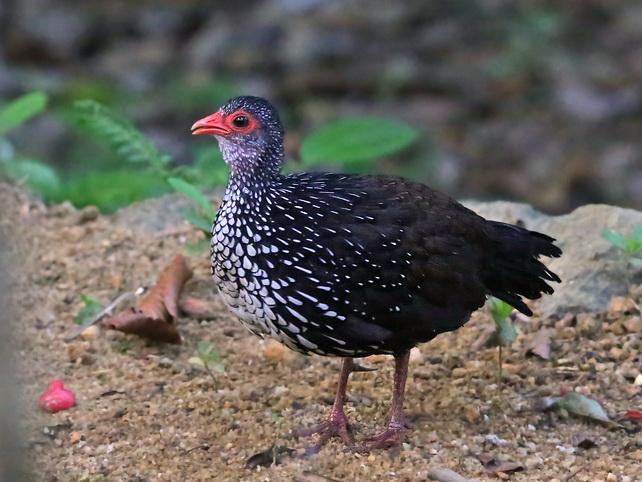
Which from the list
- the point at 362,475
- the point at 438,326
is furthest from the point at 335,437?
the point at 438,326

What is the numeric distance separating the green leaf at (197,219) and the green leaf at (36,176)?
2.14 metres

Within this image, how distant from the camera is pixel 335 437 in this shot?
5492mm

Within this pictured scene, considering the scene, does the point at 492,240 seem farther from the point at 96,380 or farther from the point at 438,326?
the point at 96,380

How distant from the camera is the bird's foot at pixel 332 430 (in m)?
5.47

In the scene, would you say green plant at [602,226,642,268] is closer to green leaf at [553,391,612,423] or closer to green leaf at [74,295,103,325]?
green leaf at [553,391,612,423]

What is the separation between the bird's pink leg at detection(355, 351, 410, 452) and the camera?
5.37 metres

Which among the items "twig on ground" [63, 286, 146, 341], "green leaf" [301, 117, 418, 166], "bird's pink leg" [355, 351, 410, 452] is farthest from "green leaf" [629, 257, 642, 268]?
"twig on ground" [63, 286, 146, 341]

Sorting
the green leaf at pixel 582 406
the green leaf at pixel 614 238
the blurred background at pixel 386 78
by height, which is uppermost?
the blurred background at pixel 386 78

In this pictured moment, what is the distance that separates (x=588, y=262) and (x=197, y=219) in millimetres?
2476

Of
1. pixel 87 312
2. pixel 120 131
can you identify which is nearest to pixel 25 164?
pixel 120 131

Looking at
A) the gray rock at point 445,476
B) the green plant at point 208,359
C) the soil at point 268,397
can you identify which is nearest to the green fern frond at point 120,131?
the soil at point 268,397

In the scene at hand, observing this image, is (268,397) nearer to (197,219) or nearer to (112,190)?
(197,219)

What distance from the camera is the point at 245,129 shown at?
5621 mm

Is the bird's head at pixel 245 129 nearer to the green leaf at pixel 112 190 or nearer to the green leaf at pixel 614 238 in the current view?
the green leaf at pixel 614 238
